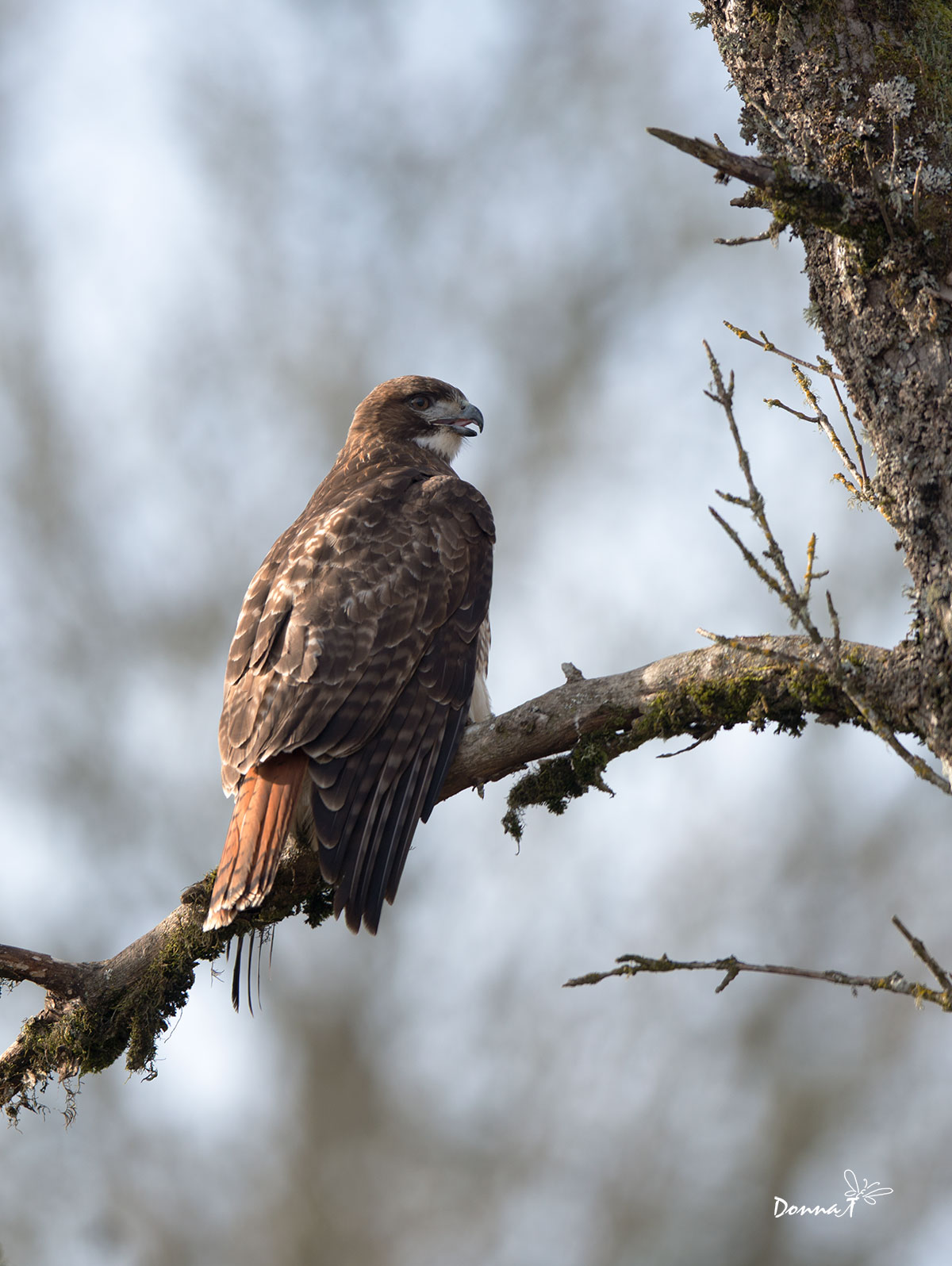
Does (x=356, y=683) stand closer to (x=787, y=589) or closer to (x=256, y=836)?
(x=256, y=836)

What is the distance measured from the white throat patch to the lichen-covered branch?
2664mm

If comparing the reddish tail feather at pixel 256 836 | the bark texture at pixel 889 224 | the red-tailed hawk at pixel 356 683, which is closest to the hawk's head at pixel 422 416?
the red-tailed hawk at pixel 356 683

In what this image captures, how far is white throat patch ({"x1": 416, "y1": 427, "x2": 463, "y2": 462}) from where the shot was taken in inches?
259

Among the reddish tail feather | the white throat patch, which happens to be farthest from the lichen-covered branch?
the white throat patch

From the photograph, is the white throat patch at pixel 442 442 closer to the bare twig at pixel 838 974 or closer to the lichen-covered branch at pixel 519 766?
the lichen-covered branch at pixel 519 766

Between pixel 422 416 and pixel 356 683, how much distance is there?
8.18 ft

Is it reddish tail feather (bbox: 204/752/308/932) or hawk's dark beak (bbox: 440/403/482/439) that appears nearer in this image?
reddish tail feather (bbox: 204/752/308/932)

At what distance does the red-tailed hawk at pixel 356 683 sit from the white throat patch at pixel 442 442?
1.06 meters

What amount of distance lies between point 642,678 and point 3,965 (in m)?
2.32

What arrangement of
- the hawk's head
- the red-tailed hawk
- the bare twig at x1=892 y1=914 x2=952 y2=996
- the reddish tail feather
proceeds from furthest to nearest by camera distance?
the hawk's head → the red-tailed hawk → the reddish tail feather → the bare twig at x1=892 y1=914 x2=952 y2=996

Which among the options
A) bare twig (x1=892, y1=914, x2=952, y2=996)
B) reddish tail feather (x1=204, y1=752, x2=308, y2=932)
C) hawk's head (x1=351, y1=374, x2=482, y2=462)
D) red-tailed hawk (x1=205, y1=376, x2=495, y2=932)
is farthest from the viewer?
hawk's head (x1=351, y1=374, x2=482, y2=462)

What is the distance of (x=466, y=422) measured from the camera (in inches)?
260

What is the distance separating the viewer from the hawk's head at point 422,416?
21.5ft

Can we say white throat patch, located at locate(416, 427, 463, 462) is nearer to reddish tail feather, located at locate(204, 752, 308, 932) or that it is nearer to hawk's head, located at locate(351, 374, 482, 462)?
hawk's head, located at locate(351, 374, 482, 462)
